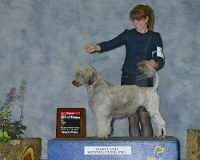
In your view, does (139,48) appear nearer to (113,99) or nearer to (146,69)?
(146,69)

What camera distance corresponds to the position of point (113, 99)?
2.79 meters

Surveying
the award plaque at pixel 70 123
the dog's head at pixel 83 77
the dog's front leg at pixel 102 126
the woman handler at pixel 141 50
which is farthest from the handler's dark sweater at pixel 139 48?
the award plaque at pixel 70 123

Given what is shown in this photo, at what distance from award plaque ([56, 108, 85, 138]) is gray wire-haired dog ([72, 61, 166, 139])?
0.19 m

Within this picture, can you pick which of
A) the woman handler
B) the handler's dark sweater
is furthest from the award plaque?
the handler's dark sweater

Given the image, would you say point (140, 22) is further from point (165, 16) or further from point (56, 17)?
point (56, 17)

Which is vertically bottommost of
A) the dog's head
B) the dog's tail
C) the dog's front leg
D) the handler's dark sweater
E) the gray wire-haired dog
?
the dog's front leg

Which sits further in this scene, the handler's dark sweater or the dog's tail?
the handler's dark sweater

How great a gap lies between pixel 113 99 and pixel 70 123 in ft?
1.71

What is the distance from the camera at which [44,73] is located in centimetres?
396

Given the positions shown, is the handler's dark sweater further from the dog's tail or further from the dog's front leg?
the dog's front leg

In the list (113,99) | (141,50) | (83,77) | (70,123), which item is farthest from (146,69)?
(70,123)

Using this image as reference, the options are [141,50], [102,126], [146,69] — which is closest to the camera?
[102,126]

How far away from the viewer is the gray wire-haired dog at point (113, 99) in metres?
2.75

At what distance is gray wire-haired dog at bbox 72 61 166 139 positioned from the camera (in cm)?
275
